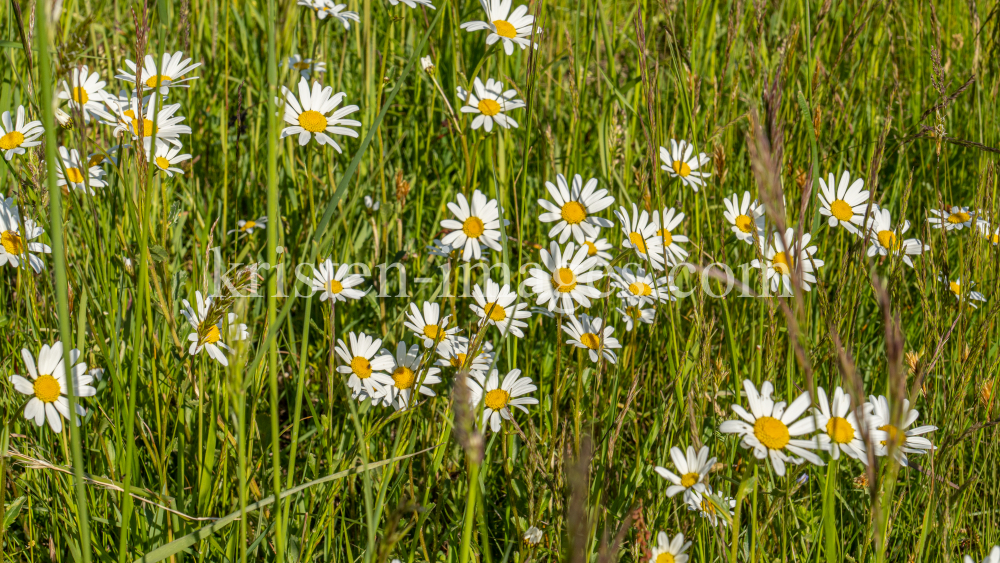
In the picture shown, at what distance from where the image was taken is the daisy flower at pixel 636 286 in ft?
5.87

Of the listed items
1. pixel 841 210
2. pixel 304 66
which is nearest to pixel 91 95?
pixel 304 66

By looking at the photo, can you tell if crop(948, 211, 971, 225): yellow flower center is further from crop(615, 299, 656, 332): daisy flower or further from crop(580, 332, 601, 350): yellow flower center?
crop(580, 332, 601, 350): yellow flower center

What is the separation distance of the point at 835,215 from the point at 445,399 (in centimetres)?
119

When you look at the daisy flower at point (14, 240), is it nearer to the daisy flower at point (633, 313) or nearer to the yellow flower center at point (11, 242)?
the yellow flower center at point (11, 242)

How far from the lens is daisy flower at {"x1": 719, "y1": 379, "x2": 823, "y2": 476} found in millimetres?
1113

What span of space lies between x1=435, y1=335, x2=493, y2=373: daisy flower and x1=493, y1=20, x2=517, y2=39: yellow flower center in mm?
848

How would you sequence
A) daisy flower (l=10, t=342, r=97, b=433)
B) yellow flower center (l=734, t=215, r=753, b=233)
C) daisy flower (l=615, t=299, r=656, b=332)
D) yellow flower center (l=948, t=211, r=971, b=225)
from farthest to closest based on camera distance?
1. yellow flower center (l=948, t=211, r=971, b=225)
2. yellow flower center (l=734, t=215, r=753, b=233)
3. daisy flower (l=615, t=299, r=656, b=332)
4. daisy flower (l=10, t=342, r=97, b=433)

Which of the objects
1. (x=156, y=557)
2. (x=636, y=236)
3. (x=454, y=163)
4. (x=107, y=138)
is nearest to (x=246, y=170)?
(x=107, y=138)

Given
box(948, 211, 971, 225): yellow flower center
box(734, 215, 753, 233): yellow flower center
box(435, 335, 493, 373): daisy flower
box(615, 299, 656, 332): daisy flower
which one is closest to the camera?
box(435, 335, 493, 373): daisy flower

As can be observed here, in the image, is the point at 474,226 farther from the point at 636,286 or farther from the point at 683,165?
the point at 683,165

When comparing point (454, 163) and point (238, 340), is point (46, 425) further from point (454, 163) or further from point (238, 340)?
point (454, 163)

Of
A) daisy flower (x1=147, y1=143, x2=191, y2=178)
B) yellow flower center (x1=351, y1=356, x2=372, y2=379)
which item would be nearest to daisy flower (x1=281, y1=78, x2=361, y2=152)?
daisy flower (x1=147, y1=143, x2=191, y2=178)

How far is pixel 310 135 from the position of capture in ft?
5.27

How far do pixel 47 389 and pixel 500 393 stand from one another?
2.79 feet
